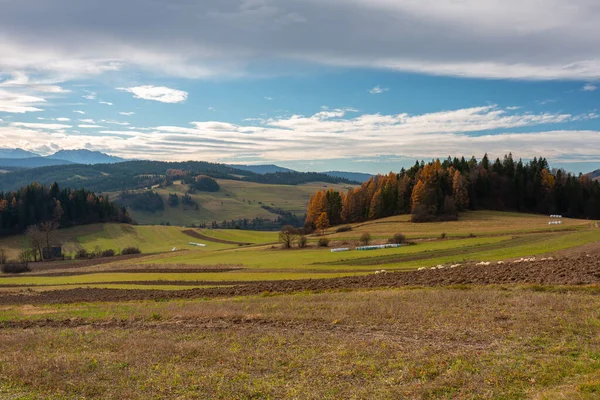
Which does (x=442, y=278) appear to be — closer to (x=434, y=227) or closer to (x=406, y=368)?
(x=406, y=368)

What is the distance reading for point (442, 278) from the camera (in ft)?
105

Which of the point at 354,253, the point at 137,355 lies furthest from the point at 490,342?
the point at 354,253

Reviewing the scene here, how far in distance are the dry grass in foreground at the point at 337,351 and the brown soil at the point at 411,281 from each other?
4.36 metres

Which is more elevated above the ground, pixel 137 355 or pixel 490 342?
pixel 490 342

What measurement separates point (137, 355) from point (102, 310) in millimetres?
15993

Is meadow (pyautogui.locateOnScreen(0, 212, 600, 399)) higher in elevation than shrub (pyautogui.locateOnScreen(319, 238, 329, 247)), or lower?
higher

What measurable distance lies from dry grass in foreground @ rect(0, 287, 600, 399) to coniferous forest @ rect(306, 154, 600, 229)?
3736 inches

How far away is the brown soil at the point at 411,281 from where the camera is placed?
2720 centimetres

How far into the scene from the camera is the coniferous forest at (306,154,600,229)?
118 meters

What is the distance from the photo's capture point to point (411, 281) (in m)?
33.0

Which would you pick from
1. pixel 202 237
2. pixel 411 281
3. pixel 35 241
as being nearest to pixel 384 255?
pixel 411 281

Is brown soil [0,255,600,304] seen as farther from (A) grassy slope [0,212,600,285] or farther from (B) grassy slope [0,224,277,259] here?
(B) grassy slope [0,224,277,259]

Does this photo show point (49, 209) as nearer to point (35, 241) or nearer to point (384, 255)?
point (35, 241)

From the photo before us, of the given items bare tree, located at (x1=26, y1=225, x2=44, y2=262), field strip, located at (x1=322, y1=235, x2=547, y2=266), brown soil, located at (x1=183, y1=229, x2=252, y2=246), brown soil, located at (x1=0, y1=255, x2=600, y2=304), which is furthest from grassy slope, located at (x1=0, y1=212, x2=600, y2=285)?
brown soil, located at (x1=183, y1=229, x2=252, y2=246)
